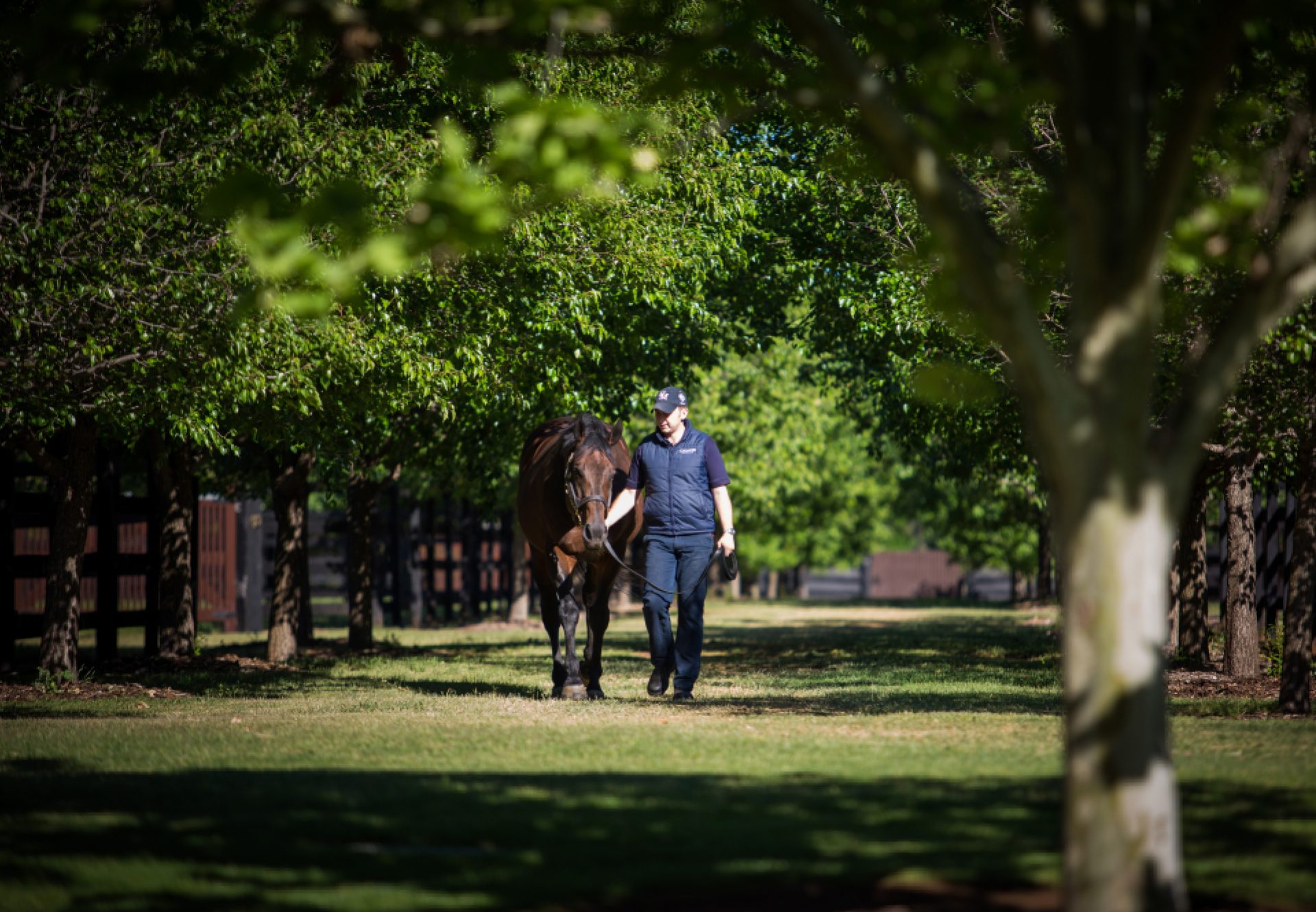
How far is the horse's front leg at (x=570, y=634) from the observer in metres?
11.9

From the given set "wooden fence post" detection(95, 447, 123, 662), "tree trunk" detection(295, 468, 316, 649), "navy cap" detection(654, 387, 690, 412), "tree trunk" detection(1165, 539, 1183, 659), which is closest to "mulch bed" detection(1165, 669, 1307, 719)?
Answer: "tree trunk" detection(1165, 539, 1183, 659)

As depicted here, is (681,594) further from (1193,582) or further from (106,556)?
(106,556)

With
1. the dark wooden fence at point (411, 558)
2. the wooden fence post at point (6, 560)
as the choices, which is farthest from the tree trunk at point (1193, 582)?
the dark wooden fence at point (411, 558)

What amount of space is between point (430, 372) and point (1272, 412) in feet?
23.2

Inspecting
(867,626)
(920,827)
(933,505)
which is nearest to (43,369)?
(920,827)

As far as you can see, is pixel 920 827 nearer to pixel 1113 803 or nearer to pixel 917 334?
pixel 1113 803

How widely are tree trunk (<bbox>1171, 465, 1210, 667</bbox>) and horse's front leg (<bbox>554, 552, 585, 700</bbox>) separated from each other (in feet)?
22.7

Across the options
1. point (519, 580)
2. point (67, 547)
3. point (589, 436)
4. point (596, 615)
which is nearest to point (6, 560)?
point (67, 547)

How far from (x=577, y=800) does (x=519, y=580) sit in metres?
23.1

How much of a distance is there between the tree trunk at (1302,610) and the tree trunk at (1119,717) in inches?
264

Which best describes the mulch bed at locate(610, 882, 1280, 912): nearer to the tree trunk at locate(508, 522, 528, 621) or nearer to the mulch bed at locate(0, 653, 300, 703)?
the mulch bed at locate(0, 653, 300, 703)

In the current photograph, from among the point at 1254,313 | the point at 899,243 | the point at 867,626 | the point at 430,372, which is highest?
the point at 899,243

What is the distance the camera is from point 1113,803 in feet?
14.3

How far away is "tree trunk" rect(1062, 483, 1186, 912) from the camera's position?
4.30 metres
